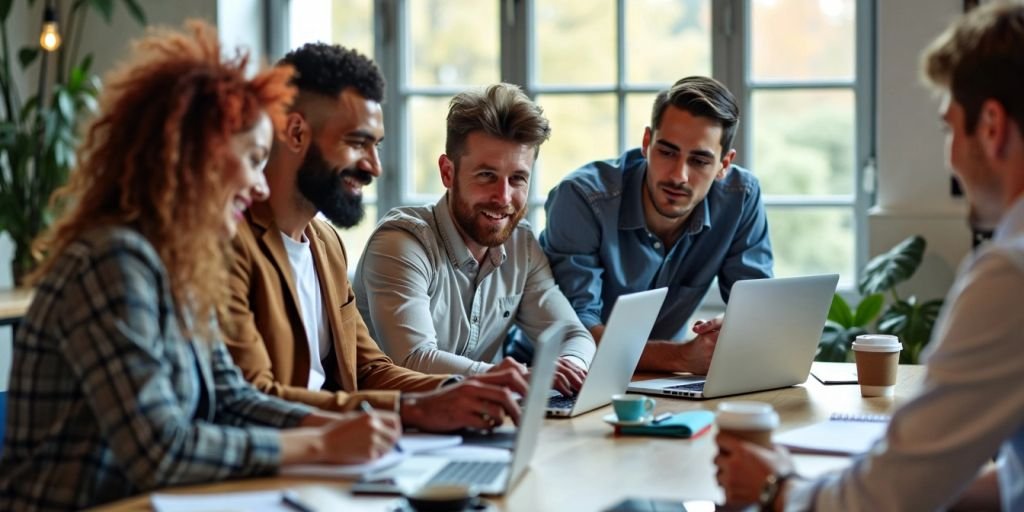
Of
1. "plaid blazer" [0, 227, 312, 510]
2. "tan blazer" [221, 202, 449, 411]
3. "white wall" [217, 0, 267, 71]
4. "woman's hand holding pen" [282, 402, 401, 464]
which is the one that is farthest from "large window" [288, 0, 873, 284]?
"plaid blazer" [0, 227, 312, 510]

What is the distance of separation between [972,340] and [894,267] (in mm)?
2563

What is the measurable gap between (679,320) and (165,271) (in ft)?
6.13

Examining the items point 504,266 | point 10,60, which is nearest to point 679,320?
point 504,266

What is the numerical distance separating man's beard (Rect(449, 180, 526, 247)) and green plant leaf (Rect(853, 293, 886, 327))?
150 cm

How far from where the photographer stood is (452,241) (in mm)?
2850

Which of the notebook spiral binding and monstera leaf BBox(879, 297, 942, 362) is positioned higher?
the notebook spiral binding

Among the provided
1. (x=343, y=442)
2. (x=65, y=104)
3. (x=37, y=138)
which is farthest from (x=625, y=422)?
(x=37, y=138)

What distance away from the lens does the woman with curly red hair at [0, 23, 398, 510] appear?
153 cm

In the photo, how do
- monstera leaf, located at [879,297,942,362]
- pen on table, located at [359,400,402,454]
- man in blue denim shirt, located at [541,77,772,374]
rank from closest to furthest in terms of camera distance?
pen on table, located at [359,400,402,454] → man in blue denim shirt, located at [541,77,772,374] → monstera leaf, located at [879,297,942,362]

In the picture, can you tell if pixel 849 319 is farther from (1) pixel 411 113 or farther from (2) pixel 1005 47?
(2) pixel 1005 47

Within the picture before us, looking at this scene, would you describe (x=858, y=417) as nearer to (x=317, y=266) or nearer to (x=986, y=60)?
(x=986, y=60)

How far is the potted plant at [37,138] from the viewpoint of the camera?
4500 mm

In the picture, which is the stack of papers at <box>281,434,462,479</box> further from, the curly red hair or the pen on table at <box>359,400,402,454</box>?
the curly red hair

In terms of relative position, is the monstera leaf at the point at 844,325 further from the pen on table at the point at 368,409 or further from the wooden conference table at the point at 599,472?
the pen on table at the point at 368,409
